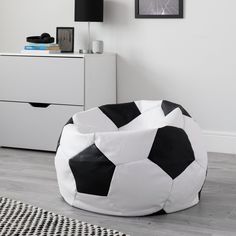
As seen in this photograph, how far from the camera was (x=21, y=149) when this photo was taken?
4.36 metres

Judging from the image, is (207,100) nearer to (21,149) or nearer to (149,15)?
(149,15)

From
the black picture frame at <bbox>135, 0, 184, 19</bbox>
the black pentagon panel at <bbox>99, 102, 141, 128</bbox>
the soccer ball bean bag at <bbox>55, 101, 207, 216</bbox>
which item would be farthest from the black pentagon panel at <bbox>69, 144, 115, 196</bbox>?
the black picture frame at <bbox>135, 0, 184, 19</bbox>

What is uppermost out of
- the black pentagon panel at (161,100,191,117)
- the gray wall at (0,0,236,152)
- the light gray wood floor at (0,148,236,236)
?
the gray wall at (0,0,236,152)

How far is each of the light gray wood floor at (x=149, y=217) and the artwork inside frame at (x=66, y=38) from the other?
920mm

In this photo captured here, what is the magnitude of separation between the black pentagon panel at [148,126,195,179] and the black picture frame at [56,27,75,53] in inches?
75.9

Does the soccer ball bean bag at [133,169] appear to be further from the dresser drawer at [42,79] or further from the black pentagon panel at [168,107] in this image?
the dresser drawer at [42,79]

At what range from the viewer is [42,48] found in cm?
424

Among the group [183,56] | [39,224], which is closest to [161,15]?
[183,56]

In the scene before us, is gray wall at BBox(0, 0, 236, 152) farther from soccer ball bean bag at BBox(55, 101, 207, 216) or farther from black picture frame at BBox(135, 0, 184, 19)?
soccer ball bean bag at BBox(55, 101, 207, 216)

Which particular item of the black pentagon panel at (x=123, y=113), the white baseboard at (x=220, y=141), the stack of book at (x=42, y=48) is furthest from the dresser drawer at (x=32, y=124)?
the white baseboard at (x=220, y=141)

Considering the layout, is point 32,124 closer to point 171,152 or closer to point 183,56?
point 183,56

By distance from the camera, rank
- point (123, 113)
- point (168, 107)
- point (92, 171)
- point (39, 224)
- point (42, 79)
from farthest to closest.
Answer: point (42, 79) → point (123, 113) → point (168, 107) → point (92, 171) → point (39, 224)

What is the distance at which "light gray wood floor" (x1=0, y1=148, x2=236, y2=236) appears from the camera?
255cm

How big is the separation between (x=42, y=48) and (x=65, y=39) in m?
0.31
